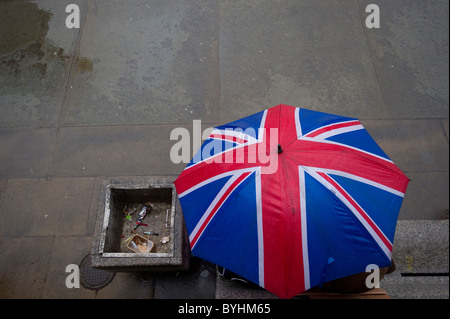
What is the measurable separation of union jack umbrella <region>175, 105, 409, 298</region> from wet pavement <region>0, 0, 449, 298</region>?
1.69 metres

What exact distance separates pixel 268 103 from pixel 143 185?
9.30ft

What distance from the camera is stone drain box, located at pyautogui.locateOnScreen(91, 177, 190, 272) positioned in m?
3.26

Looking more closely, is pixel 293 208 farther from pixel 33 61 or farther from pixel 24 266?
pixel 33 61

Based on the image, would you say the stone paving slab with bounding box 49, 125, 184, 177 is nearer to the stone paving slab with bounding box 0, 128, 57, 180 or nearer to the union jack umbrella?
the stone paving slab with bounding box 0, 128, 57, 180

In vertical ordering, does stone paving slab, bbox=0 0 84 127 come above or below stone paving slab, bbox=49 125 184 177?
above

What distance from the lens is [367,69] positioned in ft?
18.8

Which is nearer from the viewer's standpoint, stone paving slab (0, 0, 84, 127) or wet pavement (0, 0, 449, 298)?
wet pavement (0, 0, 449, 298)

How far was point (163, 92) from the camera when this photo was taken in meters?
5.49

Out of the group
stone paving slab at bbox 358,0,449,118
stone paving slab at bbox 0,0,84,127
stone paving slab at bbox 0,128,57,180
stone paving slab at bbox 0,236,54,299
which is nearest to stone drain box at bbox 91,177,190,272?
stone paving slab at bbox 0,236,54,299

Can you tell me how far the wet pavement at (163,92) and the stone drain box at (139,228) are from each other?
714mm

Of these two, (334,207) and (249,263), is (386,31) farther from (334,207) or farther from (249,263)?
(249,263)

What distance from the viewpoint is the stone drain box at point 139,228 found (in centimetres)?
326

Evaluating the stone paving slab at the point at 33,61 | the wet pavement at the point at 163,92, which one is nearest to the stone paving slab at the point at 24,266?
the wet pavement at the point at 163,92

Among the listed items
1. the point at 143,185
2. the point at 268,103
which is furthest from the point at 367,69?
the point at 143,185
